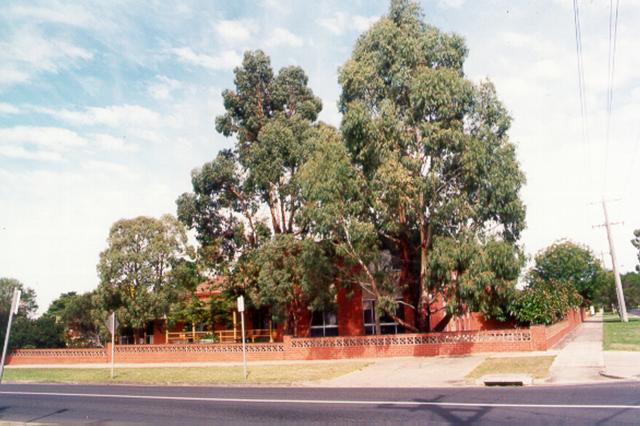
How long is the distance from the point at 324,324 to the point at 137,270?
10800mm

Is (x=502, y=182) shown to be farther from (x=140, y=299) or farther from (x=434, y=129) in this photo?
(x=140, y=299)

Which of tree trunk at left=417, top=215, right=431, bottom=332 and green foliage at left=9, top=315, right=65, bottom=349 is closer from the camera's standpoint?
tree trunk at left=417, top=215, right=431, bottom=332

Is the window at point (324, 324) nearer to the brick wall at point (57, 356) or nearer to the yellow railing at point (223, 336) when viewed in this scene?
the yellow railing at point (223, 336)

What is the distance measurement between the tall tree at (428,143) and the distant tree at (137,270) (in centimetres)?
1377

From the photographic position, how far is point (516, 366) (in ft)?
58.3

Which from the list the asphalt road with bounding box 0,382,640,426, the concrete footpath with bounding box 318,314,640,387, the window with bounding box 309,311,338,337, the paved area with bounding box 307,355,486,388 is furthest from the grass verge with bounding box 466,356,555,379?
the window with bounding box 309,311,338,337

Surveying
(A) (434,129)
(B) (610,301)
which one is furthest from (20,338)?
(B) (610,301)

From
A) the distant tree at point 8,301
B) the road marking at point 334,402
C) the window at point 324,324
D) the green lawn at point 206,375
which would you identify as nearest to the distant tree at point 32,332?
the distant tree at point 8,301

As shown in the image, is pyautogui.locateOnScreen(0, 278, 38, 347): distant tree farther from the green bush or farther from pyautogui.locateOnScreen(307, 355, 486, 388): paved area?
the green bush

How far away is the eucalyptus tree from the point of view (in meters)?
21.6

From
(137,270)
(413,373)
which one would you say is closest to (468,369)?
(413,373)

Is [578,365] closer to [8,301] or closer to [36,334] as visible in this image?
[36,334]

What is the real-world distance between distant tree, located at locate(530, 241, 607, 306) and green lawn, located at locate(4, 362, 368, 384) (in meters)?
43.7

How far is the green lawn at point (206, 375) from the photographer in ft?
61.5
